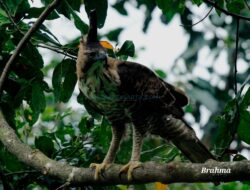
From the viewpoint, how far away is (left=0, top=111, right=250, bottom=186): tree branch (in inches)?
99.9

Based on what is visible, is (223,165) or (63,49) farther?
(63,49)

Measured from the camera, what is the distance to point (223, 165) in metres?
2.56

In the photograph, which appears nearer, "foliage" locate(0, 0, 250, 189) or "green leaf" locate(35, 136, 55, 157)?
"foliage" locate(0, 0, 250, 189)

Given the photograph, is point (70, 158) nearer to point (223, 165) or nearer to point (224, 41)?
point (223, 165)

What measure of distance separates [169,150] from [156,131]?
0.74 ft

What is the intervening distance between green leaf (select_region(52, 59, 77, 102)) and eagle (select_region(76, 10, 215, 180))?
135mm

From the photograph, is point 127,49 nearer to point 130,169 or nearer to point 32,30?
point 32,30

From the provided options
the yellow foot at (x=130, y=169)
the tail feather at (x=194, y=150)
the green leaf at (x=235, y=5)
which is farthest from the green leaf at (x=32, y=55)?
the green leaf at (x=235, y=5)

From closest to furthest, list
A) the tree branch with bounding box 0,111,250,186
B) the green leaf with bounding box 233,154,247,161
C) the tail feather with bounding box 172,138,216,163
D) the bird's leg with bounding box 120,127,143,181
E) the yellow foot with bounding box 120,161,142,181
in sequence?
the tree branch with bounding box 0,111,250,186 → the yellow foot with bounding box 120,161,142,181 → the bird's leg with bounding box 120,127,143,181 → the green leaf with bounding box 233,154,247,161 → the tail feather with bounding box 172,138,216,163

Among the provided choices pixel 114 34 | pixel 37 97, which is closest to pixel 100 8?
pixel 37 97

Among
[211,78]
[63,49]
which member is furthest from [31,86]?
[211,78]

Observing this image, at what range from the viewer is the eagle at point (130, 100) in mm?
3559

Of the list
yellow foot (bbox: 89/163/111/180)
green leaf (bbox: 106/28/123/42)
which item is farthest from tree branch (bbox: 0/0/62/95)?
green leaf (bbox: 106/28/123/42)

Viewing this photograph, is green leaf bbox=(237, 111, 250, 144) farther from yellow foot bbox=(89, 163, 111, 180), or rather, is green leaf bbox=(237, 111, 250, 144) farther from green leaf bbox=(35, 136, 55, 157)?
green leaf bbox=(35, 136, 55, 157)
